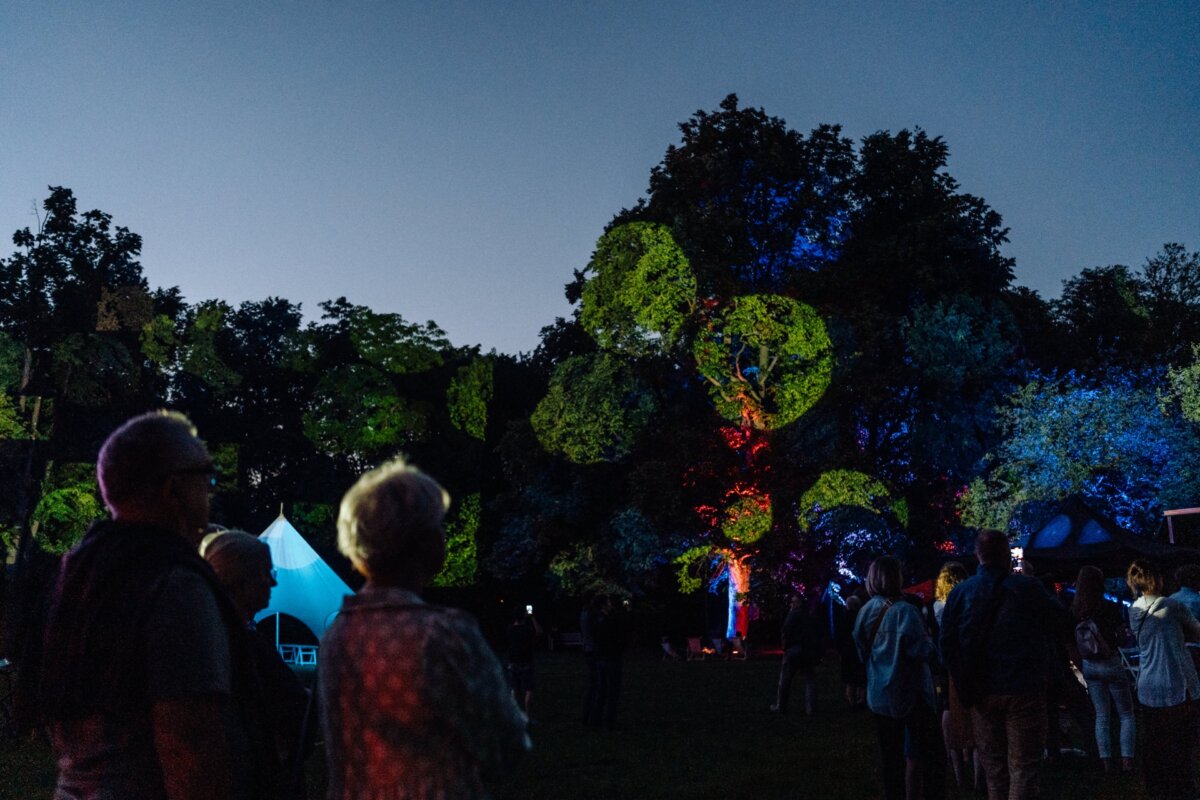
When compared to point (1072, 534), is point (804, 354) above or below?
above

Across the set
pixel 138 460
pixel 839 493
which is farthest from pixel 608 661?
pixel 839 493

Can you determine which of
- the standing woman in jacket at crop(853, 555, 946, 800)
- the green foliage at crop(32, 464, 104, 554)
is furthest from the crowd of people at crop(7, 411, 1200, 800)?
the green foliage at crop(32, 464, 104, 554)

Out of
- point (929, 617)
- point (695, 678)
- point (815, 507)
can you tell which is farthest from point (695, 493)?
point (929, 617)

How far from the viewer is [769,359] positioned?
34.2 metres

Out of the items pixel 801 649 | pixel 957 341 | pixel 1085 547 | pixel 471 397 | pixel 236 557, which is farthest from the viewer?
pixel 471 397

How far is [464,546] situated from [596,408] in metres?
15.9

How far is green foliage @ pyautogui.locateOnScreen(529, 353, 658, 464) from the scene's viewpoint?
35.6 m

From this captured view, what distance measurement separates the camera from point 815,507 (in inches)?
1261

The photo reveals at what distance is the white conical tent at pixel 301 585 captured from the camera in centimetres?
2581

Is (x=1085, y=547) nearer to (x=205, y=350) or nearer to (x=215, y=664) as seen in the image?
(x=215, y=664)

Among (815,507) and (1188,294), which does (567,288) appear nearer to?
Answer: (815,507)

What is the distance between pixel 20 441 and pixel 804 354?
1939 cm

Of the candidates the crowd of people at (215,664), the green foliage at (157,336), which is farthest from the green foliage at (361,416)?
the crowd of people at (215,664)

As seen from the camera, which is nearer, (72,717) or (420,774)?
(420,774)
